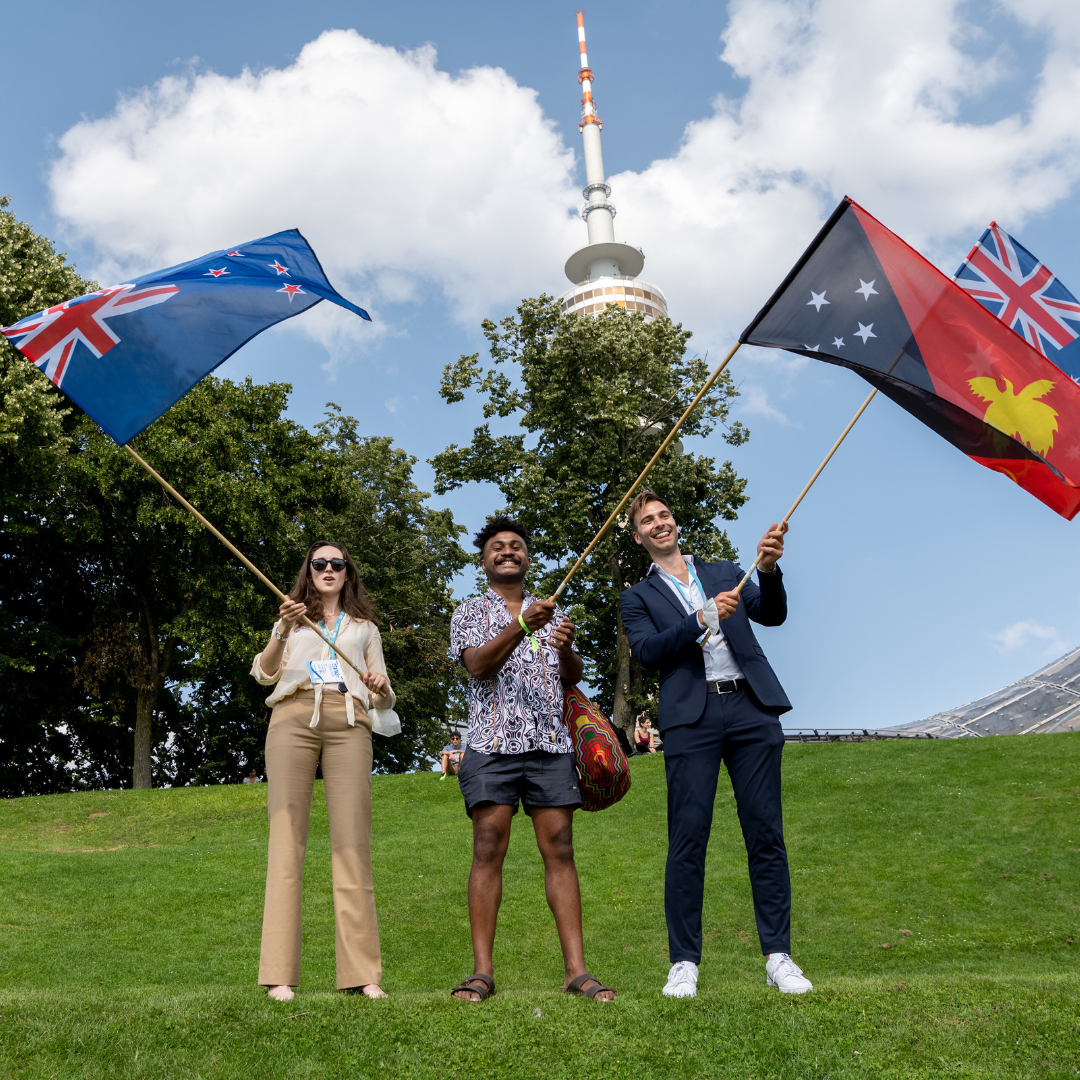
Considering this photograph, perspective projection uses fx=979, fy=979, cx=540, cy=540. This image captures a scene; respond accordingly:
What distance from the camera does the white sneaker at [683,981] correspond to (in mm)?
4633

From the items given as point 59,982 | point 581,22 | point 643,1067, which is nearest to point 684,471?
point 59,982

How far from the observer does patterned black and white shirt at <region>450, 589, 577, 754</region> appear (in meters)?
5.03

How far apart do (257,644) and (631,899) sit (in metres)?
15.4

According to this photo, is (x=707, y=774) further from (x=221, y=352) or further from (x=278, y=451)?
(x=278, y=451)

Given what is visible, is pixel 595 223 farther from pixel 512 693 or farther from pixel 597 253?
pixel 512 693

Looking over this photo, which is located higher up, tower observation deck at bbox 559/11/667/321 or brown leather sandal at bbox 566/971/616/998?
tower observation deck at bbox 559/11/667/321

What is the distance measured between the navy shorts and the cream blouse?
0.62 m

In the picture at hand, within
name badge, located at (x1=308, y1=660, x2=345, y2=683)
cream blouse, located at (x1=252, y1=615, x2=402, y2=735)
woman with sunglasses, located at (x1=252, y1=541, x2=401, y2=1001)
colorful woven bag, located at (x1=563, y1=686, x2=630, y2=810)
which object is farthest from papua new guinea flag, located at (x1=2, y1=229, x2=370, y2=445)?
colorful woven bag, located at (x1=563, y1=686, x2=630, y2=810)

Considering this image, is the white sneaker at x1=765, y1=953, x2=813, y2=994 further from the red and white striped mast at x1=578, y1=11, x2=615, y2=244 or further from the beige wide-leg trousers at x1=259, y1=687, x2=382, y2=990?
the red and white striped mast at x1=578, y1=11, x2=615, y2=244

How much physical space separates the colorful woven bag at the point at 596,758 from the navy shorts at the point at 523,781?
0.10 m

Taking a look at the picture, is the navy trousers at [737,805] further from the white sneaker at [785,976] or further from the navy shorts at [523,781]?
the navy shorts at [523,781]

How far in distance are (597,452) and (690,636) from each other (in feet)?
78.7

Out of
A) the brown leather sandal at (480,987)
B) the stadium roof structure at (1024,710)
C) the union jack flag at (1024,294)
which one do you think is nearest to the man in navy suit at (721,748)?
the brown leather sandal at (480,987)

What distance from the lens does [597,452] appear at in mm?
28797
